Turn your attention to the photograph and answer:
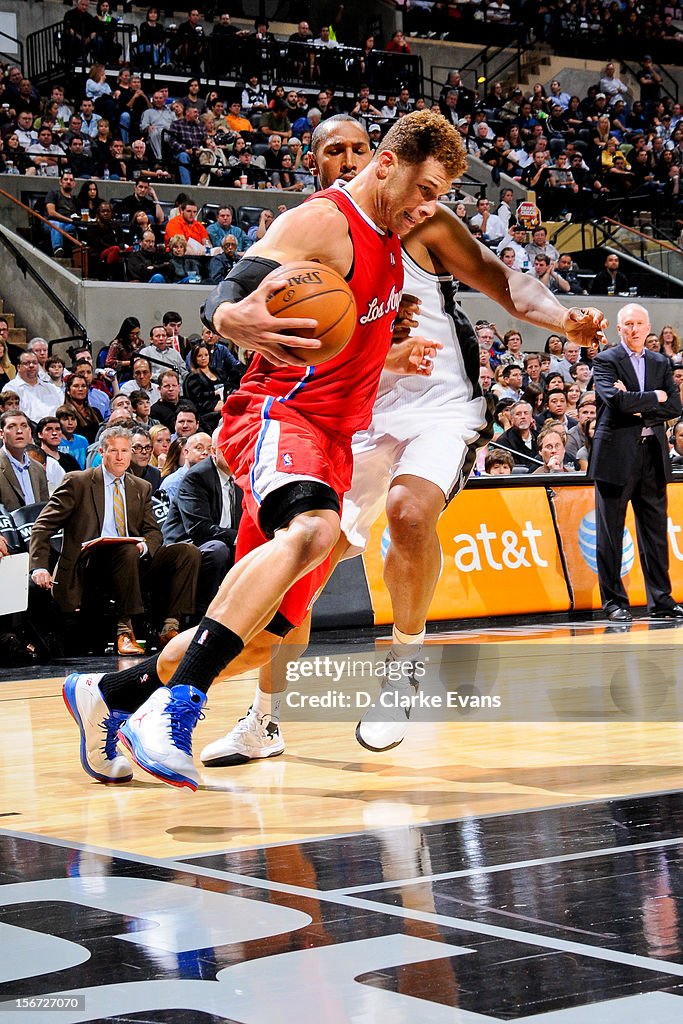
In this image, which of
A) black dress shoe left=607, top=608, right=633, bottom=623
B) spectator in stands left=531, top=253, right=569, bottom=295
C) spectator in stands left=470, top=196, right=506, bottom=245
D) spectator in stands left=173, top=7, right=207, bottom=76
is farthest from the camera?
spectator in stands left=173, top=7, right=207, bottom=76

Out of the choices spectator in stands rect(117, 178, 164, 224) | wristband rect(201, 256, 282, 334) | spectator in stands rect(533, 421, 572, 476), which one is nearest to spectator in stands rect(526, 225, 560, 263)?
spectator in stands rect(117, 178, 164, 224)

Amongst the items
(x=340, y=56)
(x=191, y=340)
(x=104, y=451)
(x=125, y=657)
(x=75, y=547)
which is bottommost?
(x=125, y=657)

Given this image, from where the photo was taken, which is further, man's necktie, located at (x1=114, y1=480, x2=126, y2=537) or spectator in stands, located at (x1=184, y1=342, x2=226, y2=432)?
Result: spectator in stands, located at (x1=184, y1=342, x2=226, y2=432)

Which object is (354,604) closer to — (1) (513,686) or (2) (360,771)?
(1) (513,686)

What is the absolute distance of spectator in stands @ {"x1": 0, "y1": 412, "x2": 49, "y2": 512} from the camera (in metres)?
9.03

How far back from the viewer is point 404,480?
15.5 ft

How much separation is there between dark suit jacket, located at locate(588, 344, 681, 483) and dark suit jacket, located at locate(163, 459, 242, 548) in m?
2.58

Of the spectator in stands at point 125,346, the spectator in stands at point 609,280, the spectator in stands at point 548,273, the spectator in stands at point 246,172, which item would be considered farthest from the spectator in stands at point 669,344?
the spectator in stands at point 125,346

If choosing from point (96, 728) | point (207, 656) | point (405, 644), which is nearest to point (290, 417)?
A: point (207, 656)

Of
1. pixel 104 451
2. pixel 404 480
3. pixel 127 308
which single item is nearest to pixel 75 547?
pixel 104 451

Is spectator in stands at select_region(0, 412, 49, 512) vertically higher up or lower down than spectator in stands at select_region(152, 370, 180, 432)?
lower down

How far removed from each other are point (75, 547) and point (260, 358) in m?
4.56

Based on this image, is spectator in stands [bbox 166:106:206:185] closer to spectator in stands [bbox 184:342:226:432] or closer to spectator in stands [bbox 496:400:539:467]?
spectator in stands [bbox 184:342:226:432]

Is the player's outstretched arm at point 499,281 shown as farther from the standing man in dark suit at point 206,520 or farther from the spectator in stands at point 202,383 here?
the spectator in stands at point 202,383
